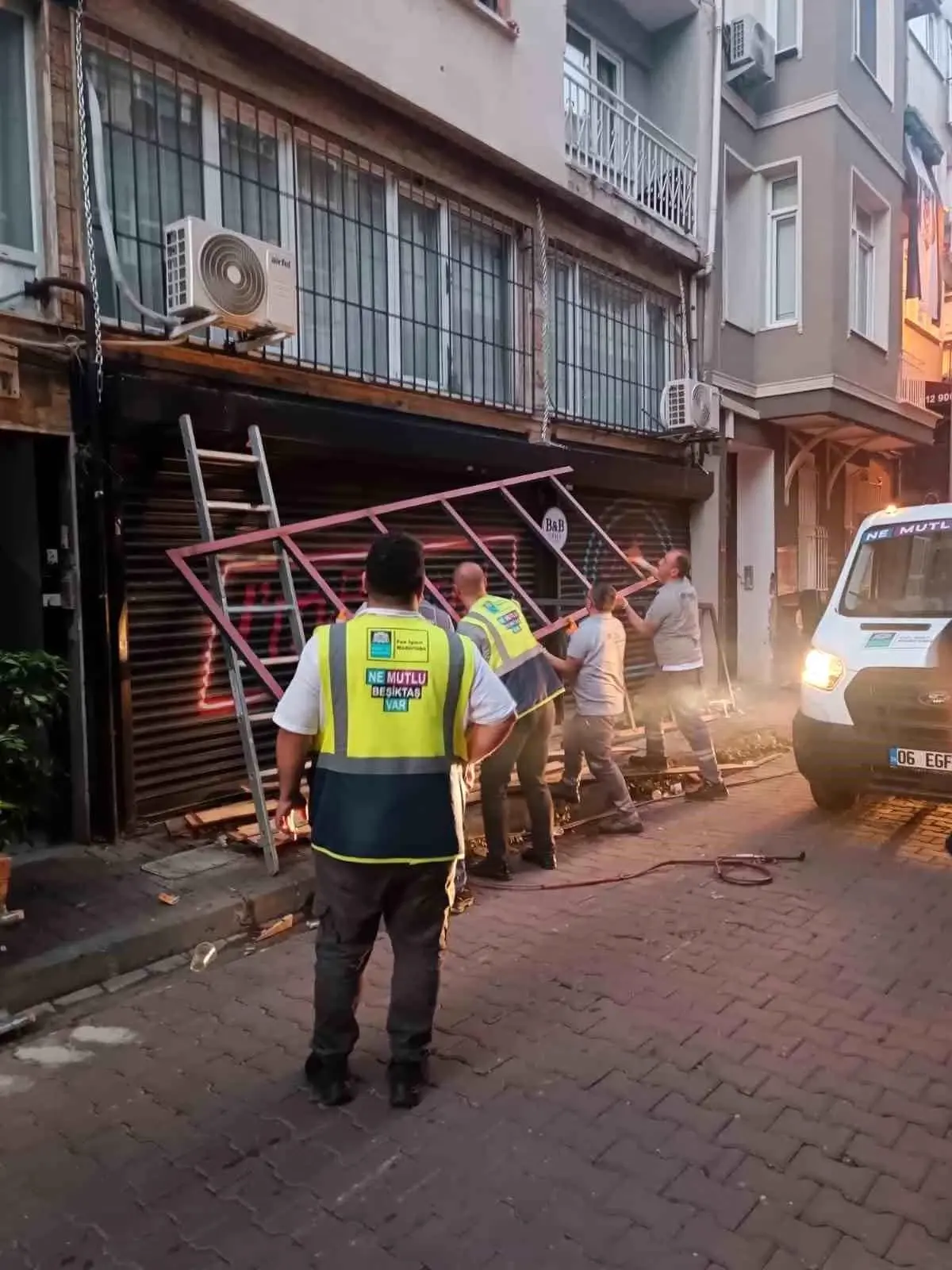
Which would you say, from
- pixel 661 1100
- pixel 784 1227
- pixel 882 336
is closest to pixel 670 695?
pixel 661 1100

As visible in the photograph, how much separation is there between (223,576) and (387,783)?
381 cm

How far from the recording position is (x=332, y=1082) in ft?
11.0

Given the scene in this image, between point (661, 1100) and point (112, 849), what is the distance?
3.84 meters

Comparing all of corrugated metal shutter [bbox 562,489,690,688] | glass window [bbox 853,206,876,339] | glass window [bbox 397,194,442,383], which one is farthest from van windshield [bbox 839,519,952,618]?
glass window [bbox 853,206,876,339]

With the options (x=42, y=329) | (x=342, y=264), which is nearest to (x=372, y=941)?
(x=42, y=329)

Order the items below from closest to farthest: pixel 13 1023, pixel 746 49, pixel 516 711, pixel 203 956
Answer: pixel 13 1023, pixel 203 956, pixel 516 711, pixel 746 49

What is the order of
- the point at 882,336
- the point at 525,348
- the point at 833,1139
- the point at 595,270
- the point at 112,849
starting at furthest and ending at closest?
the point at 882,336 → the point at 595,270 → the point at 525,348 → the point at 112,849 → the point at 833,1139

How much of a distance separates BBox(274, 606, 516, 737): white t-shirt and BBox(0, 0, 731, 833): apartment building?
10.0 ft

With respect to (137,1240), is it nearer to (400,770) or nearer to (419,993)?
(419,993)

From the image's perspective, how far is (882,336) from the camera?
47.6ft

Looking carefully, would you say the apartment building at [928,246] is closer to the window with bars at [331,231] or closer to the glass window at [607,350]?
the glass window at [607,350]

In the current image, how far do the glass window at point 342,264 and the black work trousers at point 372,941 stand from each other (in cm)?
507

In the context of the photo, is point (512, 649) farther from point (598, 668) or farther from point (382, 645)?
point (382, 645)

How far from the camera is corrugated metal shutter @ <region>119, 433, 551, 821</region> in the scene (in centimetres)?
626
